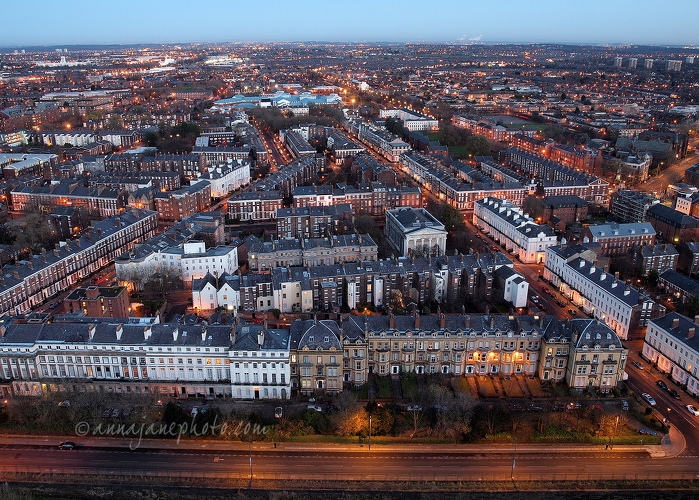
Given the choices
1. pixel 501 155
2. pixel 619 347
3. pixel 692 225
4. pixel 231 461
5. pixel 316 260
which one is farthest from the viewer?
pixel 501 155

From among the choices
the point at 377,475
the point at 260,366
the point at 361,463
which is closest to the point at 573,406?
the point at 377,475

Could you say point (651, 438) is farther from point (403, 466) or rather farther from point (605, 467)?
point (403, 466)

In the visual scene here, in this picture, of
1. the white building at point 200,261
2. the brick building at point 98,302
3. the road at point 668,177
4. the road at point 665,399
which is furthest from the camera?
the road at point 668,177

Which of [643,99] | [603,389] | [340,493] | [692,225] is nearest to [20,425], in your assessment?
[340,493]

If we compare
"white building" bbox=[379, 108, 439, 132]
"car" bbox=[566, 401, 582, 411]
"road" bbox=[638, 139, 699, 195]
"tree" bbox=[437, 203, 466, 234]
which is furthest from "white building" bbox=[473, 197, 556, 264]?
"white building" bbox=[379, 108, 439, 132]

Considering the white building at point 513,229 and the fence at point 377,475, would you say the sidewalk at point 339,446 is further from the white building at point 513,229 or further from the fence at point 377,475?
the white building at point 513,229

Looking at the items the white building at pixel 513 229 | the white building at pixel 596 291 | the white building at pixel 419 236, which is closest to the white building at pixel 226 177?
the white building at pixel 419 236
